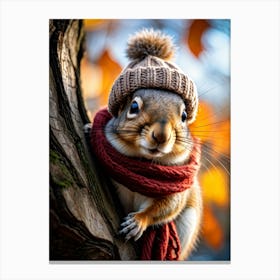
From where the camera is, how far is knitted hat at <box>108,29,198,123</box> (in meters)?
1.83

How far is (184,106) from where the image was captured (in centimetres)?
187

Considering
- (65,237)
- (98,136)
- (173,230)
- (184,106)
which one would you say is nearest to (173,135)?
(184,106)

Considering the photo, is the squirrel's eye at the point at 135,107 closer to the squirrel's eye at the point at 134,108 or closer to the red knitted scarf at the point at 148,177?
the squirrel's eye at the point at 134,108

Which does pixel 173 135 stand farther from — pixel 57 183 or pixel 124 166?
pixel 57 183

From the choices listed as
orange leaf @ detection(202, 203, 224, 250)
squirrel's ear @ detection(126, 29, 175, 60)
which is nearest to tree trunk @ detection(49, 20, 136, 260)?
squirrel's ear @ detection(126, 29, 175, 60)

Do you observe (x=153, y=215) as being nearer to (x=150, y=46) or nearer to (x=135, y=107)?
(x=135, y=107)

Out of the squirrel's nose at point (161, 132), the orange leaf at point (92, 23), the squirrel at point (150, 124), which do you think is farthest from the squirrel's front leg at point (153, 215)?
the orange leaf at point (92, 23)

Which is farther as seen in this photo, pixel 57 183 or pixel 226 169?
pixel 226 169

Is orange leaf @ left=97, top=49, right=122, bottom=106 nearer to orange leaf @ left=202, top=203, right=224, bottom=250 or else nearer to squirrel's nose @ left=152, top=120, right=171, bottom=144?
squirrel's nose @ left=152, top=120, right=171, bottom=144

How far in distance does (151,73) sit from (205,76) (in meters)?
0.39

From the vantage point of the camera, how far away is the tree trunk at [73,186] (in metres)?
1.71

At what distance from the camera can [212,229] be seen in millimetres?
2143
